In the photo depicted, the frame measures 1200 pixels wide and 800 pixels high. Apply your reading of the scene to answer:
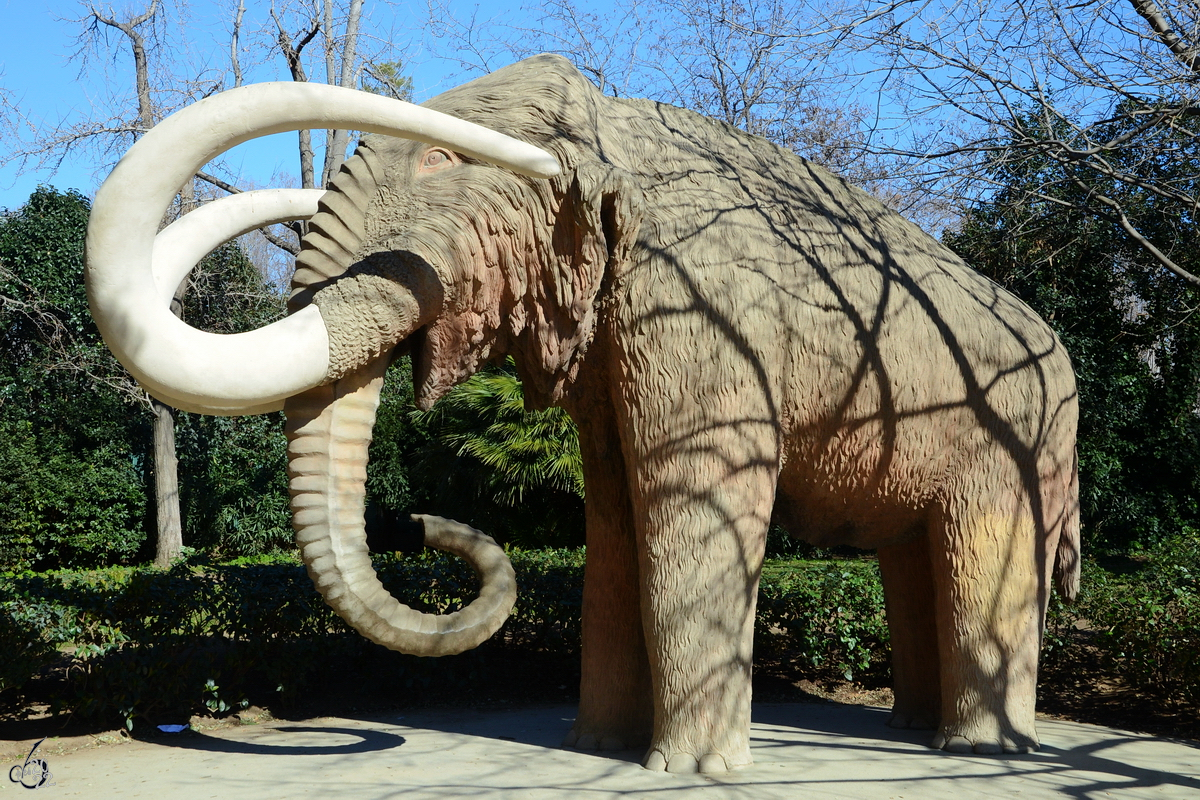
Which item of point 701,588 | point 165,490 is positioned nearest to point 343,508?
point 701,588

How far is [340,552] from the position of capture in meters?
3.08

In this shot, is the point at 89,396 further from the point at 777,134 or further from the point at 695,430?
the point at 695,430

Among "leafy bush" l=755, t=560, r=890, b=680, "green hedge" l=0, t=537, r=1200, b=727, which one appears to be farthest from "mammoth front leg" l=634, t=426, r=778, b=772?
"leafy bush" l=755, t=560, r=890, b=680

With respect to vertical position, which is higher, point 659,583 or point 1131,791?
point 659,583

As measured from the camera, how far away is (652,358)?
3.63 meters

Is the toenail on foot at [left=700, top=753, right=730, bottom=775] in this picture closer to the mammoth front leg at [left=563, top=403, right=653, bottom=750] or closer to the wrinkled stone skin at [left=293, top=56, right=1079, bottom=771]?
the wrinkled stone skin at [left=293, top=56, right=1079, bottom=771]

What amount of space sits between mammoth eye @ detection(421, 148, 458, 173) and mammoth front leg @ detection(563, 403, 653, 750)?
4.44 feet

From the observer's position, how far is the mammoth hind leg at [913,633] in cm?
487

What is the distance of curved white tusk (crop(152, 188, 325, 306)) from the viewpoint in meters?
3.27

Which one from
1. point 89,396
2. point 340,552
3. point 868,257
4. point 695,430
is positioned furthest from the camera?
point 89,396

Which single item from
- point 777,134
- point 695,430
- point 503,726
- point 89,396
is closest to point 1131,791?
point 695,430

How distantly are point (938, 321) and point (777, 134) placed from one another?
36.6 ft

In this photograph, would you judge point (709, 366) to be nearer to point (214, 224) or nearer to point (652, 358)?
point (652, 358)

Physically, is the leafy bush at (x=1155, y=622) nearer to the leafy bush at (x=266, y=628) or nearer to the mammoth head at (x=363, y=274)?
the leafy bush at (x=266, y=628)
